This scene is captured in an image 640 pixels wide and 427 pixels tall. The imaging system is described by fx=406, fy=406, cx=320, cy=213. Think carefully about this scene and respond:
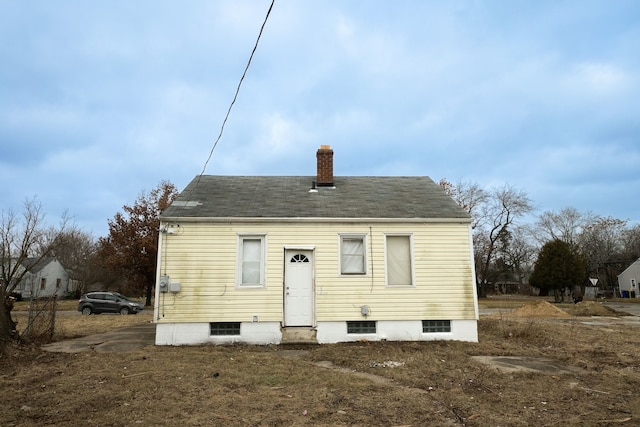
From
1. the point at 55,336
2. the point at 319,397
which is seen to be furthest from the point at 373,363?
the point at 55,336

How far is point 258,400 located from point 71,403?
252 cm

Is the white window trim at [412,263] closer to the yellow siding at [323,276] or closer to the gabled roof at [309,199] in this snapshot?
the yellow siding at [323,276]

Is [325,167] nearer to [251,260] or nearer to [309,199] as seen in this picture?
[309,199]

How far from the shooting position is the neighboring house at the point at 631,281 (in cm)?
4741

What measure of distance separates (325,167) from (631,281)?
170 ft

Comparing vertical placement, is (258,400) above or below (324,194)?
below

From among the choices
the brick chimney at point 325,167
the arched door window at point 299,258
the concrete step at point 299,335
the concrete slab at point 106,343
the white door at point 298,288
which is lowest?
the concrete slab at point 106,343

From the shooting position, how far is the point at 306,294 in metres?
11.1

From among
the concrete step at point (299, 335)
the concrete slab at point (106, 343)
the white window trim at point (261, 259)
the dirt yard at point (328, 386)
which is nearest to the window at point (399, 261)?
the dirt yard at point (328, 386)

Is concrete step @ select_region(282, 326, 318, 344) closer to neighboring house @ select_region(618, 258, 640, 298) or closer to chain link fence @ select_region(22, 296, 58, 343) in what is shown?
Result: chain link fence @ select_region(22, 296, 58, 343)

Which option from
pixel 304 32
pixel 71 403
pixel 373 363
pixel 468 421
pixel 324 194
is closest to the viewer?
pixel 468 421

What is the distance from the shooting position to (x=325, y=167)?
13750 millimetres

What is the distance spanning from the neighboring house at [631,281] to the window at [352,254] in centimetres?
5093

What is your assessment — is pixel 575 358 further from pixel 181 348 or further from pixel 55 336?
pixel 55 336
